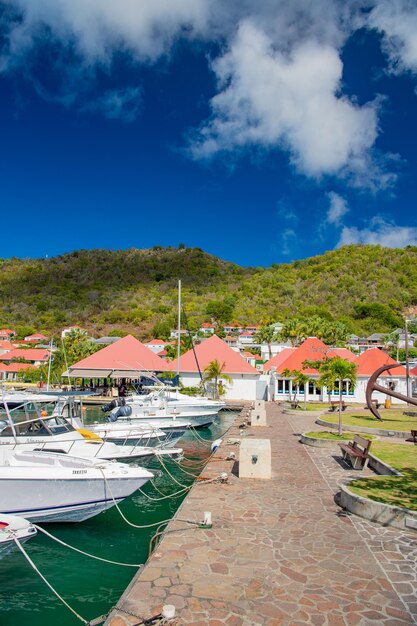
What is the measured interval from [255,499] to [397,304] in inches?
4640

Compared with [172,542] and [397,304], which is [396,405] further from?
[397,304]

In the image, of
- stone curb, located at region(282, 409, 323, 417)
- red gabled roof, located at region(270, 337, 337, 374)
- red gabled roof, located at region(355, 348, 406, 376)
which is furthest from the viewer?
red gabled roof, located at region(270, 337, 337, 374)

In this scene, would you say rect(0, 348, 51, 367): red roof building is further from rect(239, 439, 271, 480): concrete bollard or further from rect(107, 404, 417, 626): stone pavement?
rect(107, 404, 417, 626): stone pavement

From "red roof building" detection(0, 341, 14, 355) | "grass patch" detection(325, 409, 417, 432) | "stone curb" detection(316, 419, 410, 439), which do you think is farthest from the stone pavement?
"red roof building" detection(0, 341, 14, 355)

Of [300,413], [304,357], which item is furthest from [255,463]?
[304,357]

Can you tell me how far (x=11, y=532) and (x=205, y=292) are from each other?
456 ft

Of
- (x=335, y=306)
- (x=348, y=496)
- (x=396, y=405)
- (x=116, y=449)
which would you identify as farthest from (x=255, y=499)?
(x=335, y=306)

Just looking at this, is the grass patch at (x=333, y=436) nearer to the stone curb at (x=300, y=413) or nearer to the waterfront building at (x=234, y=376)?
the stone curb at (x=300, y=413)

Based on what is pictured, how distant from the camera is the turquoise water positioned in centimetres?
738

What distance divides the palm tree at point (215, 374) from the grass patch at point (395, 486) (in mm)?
27020

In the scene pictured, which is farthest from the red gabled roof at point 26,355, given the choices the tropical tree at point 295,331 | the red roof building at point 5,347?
the tropical tree at point 295,331

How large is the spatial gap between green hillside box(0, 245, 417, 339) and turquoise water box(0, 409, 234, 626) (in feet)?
262

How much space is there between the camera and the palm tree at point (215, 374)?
134ft

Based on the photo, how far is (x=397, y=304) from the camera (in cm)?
11700
